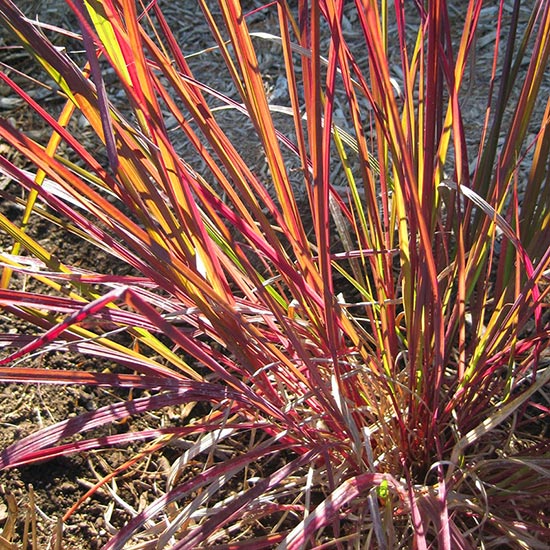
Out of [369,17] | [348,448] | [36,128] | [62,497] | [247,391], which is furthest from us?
[36,128]

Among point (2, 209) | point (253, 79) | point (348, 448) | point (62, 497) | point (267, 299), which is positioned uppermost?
point (253, 79)

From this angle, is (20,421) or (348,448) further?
(20,421)

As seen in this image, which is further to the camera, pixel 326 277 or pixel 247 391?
pixel 247 391

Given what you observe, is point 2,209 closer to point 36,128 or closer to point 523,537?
point 36,128

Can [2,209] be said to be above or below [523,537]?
above

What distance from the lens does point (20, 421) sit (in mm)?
1112

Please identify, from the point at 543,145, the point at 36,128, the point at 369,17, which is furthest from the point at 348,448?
the point at 36,128

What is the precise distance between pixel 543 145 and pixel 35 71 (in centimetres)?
124

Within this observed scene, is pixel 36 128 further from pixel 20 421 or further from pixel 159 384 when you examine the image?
pixel 159 384

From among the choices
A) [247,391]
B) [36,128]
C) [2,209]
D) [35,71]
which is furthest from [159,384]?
[35,71]

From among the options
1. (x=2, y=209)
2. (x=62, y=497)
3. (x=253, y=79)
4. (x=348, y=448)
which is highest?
(x=253, y=79)

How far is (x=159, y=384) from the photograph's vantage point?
74 centimetres

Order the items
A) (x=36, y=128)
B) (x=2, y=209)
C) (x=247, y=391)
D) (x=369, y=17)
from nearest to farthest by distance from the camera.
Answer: (x=369, y=17) → (x=247, y=391) → (x=2, y=209) → (x=36, y=128)

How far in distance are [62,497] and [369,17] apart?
840 millimetres
